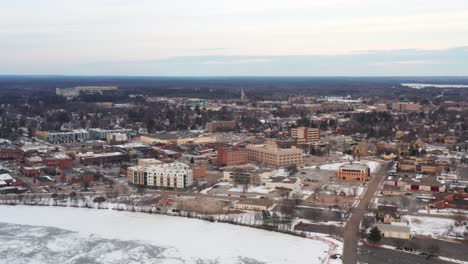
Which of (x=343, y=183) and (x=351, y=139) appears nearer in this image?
(x=343, y=183)

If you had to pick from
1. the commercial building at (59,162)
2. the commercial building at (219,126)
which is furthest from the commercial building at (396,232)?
the commercial building at (219,126)

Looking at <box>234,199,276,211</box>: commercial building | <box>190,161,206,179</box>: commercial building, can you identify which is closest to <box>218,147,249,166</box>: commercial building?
<box>190,161,206,179</box>: commercial building

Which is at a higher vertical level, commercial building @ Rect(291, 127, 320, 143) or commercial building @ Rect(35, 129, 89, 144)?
commercial building @ Rect(291, 127, 320, 143)

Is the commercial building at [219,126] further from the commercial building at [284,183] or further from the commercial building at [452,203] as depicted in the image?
the commercial building at [452,203]

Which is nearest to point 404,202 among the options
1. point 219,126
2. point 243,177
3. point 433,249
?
point 433,249

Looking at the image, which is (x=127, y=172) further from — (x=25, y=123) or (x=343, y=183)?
(x=25, y=123)

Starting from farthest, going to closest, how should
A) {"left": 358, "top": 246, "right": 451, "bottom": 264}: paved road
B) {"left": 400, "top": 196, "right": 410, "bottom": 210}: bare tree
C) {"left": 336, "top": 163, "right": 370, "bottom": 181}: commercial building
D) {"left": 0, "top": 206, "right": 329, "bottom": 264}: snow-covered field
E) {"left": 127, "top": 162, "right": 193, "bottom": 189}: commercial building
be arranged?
{"left": 336, "top": 163, "right": 370, "bottom": 181}: commercial building
{"left": 127, "top": 162, "right": 193, "bottom": 189}: commercial building
{"left": 400, "top": 196, "right": 410, "bottom": 210}: bare tree
{"left": 0, "top": 206, "right": 329, "bottom": 264}: snow-covered field
{"left": 358, "top": 246, "right": 451, "bottom": 264}: paved road

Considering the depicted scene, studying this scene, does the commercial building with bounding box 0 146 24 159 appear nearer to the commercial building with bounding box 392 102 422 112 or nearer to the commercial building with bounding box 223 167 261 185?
the commercial building with bounding box 223 167 261 185

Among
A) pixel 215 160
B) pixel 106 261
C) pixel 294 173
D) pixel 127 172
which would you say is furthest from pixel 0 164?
pixel 106 261

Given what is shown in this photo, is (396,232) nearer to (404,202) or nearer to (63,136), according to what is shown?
(404,202)
